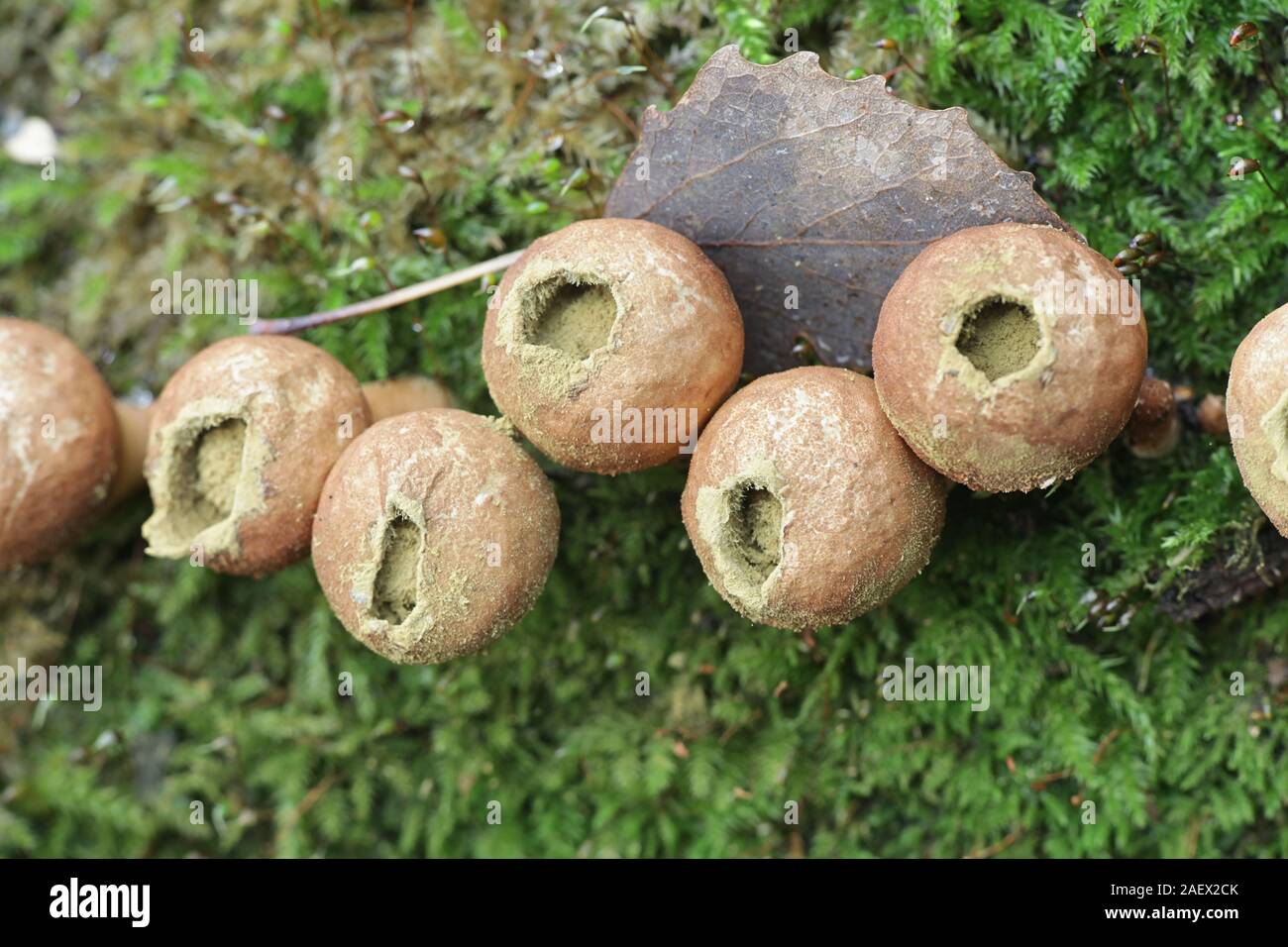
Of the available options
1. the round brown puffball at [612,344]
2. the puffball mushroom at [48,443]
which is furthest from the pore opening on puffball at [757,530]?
the puffball mushroom at [48,443]

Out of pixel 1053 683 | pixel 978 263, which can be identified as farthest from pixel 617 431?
pixel 1053 683

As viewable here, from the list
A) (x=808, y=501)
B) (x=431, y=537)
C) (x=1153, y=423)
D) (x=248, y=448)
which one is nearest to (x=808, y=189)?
(x=808, y=501)

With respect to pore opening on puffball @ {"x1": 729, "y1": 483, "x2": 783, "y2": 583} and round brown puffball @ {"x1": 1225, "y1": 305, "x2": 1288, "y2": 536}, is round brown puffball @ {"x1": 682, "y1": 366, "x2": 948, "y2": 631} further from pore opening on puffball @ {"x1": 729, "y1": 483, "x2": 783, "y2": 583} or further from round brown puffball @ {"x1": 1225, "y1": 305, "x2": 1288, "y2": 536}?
round brown puffball @ {"x1": 1225, "y1": 305, "x2": 1288, "y2": 536}

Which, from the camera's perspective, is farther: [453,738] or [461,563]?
[453,738]

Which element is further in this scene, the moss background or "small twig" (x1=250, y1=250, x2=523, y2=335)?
"small twig" (x1=250, y1=250, x2=523, y2=335)

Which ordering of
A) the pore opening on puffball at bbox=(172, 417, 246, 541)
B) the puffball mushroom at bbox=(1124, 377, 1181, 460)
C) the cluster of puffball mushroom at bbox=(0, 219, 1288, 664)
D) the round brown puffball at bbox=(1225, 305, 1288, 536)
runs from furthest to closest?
the pore opening on puffball at bbox=(172, 417, 246, 541) < the puffball mushroom at bbox=(1124, 377, 1181, 460) < the cluster of puffball mushroom at bbox=(0, 219, 1288, 664) < the round brown puffball at bbox=(1225, 305, 1288, 536)

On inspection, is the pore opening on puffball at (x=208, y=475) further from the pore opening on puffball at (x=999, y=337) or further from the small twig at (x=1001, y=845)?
the small twig at (x=1001, y=845)

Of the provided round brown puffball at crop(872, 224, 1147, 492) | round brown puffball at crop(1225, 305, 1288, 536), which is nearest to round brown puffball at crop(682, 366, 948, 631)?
round brown puffball at crop(872, 224, 1147, 492)
